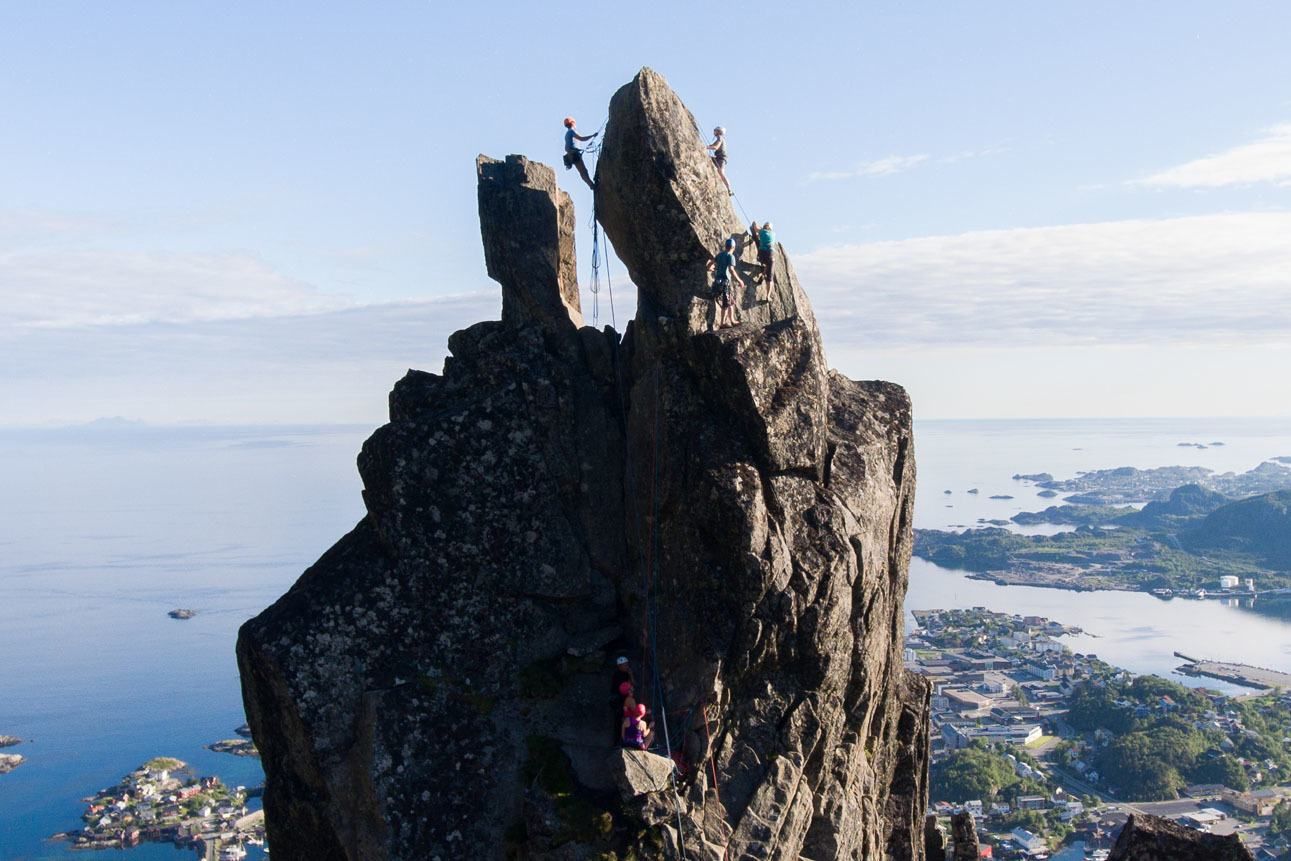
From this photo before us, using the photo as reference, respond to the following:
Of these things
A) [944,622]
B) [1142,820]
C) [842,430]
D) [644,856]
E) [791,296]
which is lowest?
[944,622]

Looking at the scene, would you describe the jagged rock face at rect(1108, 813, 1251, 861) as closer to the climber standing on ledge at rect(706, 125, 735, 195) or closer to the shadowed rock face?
the shadowed rock face

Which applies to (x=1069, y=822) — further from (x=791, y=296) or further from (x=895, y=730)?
(x=791, y=296)

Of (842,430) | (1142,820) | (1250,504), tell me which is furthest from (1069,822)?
(1250,504)

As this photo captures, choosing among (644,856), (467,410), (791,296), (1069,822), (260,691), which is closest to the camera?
(644,856)

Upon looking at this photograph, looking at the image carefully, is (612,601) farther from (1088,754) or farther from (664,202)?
(1088,754)

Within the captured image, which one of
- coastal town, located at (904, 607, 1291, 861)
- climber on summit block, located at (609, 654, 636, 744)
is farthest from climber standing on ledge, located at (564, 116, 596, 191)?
coastal town, located at (904, 607, 1291, 861)

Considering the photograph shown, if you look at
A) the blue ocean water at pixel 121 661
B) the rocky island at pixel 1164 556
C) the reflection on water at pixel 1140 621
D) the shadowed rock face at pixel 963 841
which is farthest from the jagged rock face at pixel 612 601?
the rocky island at pixel 1164 556
